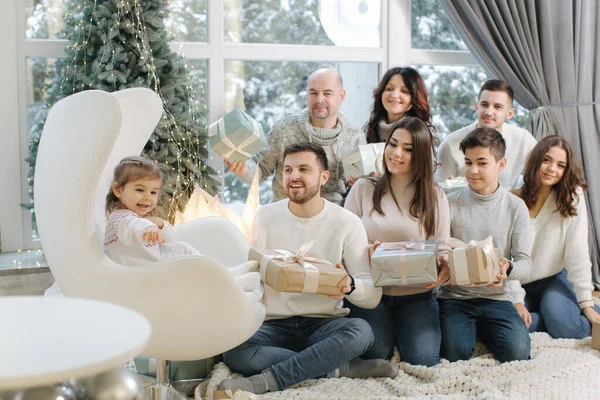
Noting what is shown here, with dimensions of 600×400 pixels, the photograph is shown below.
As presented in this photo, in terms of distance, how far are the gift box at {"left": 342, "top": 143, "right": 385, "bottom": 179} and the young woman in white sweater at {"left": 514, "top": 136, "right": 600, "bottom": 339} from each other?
66 cm

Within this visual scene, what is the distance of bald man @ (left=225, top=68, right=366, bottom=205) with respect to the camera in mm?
3488

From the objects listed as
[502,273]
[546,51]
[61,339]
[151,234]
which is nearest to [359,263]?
[502,273]

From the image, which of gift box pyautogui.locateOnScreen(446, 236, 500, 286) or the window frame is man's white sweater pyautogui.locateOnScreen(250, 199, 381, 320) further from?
the window frame

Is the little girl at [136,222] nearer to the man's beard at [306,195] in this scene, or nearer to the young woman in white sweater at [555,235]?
the man's beard at [306,195]

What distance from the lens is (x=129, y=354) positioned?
110cm

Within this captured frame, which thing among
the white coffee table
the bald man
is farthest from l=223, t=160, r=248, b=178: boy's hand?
the white coffee table

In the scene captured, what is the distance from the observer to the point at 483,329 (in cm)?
293

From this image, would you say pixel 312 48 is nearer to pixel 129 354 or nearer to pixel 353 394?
pixel 353 394

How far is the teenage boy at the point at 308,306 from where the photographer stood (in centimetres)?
254

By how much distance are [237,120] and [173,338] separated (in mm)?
1137

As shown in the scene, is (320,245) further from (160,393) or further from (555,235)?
(555,235)

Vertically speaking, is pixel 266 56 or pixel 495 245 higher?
pixel 266 56

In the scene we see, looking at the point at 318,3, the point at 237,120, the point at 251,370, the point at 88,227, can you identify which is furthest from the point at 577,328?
the point at 318,3

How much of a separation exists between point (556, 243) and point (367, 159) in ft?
2.96
